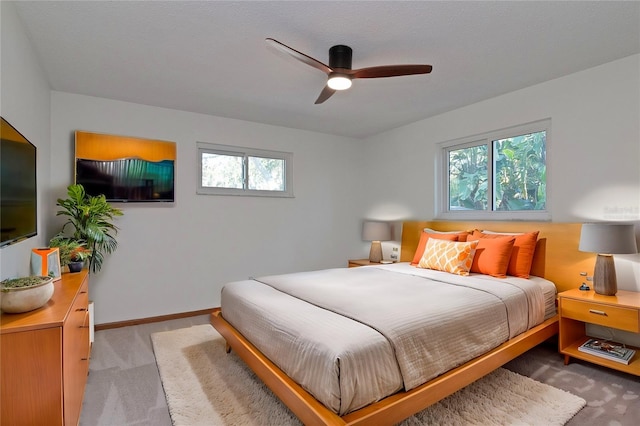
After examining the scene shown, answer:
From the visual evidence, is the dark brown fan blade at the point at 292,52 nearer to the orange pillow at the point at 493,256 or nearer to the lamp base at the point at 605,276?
the orange pillow at the point at 493,256

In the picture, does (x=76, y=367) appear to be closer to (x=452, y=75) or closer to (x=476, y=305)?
(x=476, y=305)

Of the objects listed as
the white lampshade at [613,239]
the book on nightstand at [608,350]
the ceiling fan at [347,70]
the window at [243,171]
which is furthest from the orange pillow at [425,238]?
the window at [243,171]

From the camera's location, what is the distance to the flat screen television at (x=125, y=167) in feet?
11.1

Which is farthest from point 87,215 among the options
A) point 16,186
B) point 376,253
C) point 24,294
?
point 376,253

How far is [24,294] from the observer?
4.73 feet

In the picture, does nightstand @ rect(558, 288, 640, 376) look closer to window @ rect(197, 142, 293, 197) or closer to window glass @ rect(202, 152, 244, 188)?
window @ rect(197, 142, 293, 197)

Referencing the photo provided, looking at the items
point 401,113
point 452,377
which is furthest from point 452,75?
point 452,377

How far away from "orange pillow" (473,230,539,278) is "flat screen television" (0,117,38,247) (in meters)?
3.61

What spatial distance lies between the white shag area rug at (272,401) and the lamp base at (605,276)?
0.89 meters

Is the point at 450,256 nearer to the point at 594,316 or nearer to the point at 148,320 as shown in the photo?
the point at 594,316

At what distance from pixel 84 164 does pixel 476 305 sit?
383 cm

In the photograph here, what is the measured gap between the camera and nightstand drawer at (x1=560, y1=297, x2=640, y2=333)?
2.25 meters

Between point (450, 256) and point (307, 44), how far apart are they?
2257mm

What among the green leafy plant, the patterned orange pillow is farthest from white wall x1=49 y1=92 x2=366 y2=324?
A: the patterned orange pillow
